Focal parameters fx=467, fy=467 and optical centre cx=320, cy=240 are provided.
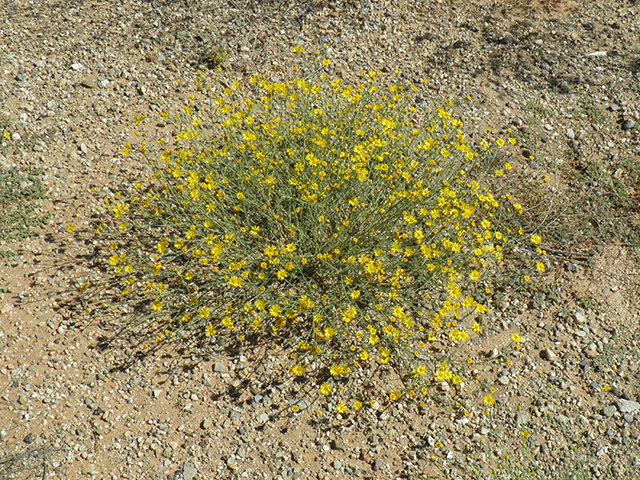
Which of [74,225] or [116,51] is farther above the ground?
[116,51]

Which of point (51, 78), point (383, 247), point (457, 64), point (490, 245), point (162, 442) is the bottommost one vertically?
point (162, 442)

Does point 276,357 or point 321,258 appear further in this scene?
point 276,357

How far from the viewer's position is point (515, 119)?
5449 millimetres

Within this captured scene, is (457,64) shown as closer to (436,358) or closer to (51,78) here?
(436,358)

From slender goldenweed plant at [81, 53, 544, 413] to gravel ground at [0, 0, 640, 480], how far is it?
31 cm

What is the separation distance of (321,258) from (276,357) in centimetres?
94

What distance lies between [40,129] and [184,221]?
2.12 meters

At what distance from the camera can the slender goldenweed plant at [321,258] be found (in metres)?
3.70

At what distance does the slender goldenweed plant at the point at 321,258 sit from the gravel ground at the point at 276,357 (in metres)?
0.31

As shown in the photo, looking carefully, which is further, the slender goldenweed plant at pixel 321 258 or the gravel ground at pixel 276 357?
the slender goldenweed plant at pixel 321 258

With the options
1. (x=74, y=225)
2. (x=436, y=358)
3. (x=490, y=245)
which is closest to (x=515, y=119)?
(x=490, y=245)

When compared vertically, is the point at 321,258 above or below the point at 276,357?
above

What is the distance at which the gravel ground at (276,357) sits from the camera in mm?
3434

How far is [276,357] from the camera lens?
385cm
